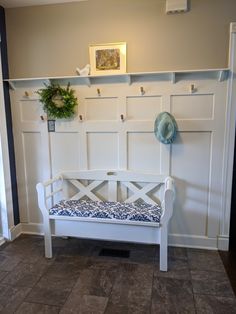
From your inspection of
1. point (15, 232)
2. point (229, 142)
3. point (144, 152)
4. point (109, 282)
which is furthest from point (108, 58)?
point (15, 232)

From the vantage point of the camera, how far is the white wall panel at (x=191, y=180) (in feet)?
8.22

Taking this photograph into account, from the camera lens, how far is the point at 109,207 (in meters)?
2.43

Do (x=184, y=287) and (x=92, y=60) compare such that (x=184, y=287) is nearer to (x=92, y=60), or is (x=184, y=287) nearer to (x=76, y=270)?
(x=76, y=270)

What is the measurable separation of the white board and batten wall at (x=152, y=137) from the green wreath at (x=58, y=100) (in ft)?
0.33

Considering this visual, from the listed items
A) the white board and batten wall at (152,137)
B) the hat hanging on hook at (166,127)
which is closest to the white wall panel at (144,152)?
the white board and batten wall at (152,137)

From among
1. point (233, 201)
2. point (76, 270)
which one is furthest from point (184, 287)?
point (233, 201)

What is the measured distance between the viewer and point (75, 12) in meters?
2.56

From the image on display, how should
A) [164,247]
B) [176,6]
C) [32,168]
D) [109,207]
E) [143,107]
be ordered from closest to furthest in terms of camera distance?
[164,247]
[176,6]
[109,207]
[143,107]
[32,168]

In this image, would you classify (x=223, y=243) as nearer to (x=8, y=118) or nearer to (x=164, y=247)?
(x=164, y=247)

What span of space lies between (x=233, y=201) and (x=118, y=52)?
2028mm

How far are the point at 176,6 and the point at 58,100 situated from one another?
1.48 metres

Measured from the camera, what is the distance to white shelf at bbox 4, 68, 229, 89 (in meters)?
2.34

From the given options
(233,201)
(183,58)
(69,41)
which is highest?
(69,41)

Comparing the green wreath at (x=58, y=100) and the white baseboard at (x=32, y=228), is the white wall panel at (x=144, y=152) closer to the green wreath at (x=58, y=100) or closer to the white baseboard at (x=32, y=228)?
the green wreath at (x=58, y=100)
